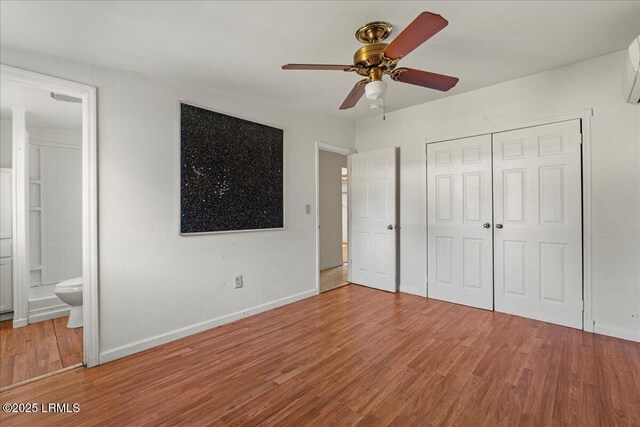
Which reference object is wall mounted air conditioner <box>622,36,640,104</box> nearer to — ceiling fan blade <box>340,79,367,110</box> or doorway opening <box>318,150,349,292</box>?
ceiling fan blade <box>340,79,367,110</box>

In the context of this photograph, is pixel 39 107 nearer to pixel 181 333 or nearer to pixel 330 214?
pixel 181 333

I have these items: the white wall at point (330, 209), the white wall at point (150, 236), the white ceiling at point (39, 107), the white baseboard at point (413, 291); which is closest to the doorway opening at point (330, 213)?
the white wall at point (330, 209)

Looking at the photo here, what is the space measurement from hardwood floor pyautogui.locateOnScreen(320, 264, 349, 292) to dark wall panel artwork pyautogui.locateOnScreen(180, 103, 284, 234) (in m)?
1.42

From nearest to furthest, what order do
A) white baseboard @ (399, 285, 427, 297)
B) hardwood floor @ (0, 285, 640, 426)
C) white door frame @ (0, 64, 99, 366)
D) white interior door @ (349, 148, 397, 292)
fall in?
hardwood floor @ (0, 285, 640, 426)
white door frame @ (0, 64, 99, 366)
white baseboard @ (399, 285, 427, 297)
white interior door @ (349, 148, 397, 292)

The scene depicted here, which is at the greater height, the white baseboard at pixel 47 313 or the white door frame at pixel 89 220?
the white door frame at pixel 89 220

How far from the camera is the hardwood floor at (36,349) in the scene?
7.13 ft

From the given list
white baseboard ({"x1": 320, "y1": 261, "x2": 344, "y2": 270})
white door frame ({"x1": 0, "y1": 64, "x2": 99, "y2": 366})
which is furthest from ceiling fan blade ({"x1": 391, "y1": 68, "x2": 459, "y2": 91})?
white baseboard ({"x1": 320, "y1": 261, "x2": 344, "y2": 270})

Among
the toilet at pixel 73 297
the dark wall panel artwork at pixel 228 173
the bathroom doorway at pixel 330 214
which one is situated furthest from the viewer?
the bathroom doorway at pixel 330 214

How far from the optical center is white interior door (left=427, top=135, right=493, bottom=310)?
328cm

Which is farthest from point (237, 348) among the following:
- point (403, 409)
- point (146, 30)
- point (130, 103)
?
point (146, 30)

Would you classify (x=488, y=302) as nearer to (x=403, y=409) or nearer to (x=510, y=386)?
(x=510, y=386)

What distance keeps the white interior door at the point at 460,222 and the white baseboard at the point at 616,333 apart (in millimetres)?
863

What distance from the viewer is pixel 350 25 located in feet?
6.61

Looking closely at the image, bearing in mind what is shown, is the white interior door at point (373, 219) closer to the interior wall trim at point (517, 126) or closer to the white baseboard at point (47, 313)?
the interior wall trim at point (517, 126)
